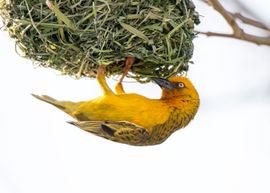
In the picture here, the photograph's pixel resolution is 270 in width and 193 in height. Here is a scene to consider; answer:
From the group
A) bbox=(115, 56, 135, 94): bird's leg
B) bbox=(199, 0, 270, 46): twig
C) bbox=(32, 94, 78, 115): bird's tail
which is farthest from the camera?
bbox=(32, 94, 78, 115): bird's tail

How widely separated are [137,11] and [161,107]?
0.64 metres

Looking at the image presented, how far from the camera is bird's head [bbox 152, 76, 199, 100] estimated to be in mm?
4148

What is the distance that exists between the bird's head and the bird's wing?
253mm

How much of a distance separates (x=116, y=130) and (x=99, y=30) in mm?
566

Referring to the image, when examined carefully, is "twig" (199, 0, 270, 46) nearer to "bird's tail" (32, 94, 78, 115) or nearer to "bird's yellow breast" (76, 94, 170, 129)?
"bird's yellow breast" (76, 94, 170, 129)

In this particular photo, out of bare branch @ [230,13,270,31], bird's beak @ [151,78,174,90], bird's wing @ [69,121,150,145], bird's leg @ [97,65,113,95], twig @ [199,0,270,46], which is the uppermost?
twig @ [199,0,270,46]

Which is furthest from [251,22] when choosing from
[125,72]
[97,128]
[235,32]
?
[97,128]

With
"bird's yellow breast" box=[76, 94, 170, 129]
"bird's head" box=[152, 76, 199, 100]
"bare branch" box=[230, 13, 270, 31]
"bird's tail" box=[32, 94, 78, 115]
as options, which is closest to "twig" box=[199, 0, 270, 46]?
"bare branch" box=[230, 13, 270, 31]

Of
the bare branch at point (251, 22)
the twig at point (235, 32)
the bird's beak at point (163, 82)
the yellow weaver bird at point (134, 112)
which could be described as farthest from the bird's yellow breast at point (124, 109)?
the bare branch at point (251, 22)

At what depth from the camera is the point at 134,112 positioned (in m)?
4.07

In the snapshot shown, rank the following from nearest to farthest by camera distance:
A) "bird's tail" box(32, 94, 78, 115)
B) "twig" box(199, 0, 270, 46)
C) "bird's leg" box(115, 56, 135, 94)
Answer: "twig" box(199, 0, 270, 46) → "bird's leg" box(115, 56, 135, 94) → "bird's tail" box(32, 94, 78, 115)

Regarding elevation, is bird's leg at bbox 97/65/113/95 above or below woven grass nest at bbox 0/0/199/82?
below

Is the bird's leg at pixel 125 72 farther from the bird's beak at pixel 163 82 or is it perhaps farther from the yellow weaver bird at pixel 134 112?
the bird's beak at pixel 163 82

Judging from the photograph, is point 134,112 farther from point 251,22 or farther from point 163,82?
point 251,22
